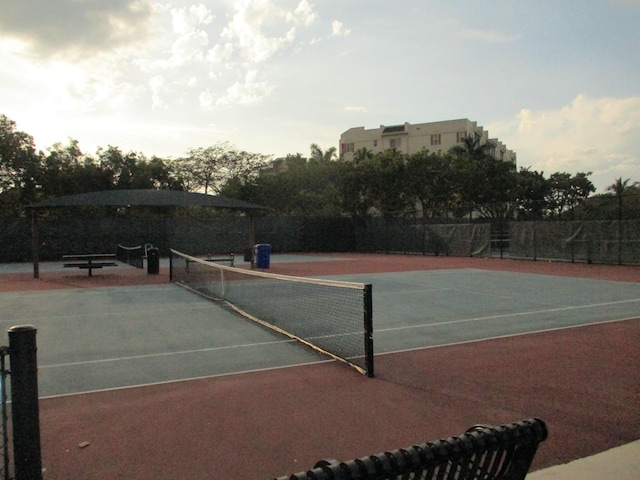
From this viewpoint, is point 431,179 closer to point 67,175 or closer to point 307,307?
point 67,175

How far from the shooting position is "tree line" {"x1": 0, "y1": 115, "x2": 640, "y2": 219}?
41.9 m

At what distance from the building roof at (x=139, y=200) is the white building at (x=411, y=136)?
6051cm

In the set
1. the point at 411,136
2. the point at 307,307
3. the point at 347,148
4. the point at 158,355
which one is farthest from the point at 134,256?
the point at 347,148

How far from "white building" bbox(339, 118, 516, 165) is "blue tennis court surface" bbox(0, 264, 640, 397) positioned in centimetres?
6728

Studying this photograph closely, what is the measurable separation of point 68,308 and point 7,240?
2212cm

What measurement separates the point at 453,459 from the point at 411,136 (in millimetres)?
85627

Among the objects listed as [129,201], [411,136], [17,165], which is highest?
[411,136]

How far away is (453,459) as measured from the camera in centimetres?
199

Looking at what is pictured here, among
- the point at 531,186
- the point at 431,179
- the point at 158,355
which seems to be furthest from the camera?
the point at 531,186

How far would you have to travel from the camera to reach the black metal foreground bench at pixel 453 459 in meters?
1.81

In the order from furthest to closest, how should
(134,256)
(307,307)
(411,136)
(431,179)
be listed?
1. (411,136)
2. (431,179)
3. (134,256)
4. (307,307)

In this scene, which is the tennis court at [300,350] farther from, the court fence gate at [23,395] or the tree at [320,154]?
the tree at [320,154]

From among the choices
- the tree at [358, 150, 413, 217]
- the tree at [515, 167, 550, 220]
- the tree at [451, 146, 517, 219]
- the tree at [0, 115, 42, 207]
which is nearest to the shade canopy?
the tree at [0, 115, 42, 207]

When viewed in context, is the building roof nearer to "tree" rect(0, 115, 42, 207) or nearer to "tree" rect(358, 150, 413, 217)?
"tree" rect(0, 115, 42, 207)
